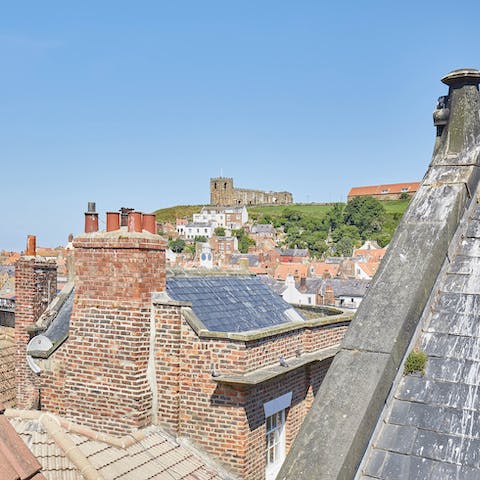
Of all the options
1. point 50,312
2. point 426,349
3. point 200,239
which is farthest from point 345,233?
point 426,349

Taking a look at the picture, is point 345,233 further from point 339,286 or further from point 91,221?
point 91,221

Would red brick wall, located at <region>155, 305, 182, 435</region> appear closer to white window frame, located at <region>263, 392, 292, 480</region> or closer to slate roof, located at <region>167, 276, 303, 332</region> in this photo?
slate roof, located at <region>167, 276, 303, 332</region>

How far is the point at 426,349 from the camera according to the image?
128 inches

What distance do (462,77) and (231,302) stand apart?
25.1ft

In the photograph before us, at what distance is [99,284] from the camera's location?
8695mm

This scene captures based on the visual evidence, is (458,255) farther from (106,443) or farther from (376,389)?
(106,443)

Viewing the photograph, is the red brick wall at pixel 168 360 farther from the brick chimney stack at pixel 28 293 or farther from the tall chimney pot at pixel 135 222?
the brick chimney stack at pixel 28 293

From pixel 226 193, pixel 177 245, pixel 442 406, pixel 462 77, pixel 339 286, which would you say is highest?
pixel 226 193

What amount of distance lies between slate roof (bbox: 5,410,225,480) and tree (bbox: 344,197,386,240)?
12880 cm

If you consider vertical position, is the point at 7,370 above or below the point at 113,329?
below

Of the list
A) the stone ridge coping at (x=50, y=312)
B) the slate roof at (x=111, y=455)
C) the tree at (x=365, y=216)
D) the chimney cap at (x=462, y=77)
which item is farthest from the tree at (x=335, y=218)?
the chimney cap at (x=462, y=77)

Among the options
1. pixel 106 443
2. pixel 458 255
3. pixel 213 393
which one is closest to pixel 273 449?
pixel 213 393

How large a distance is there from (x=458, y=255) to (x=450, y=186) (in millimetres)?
532

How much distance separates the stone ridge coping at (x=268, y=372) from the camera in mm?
7926
